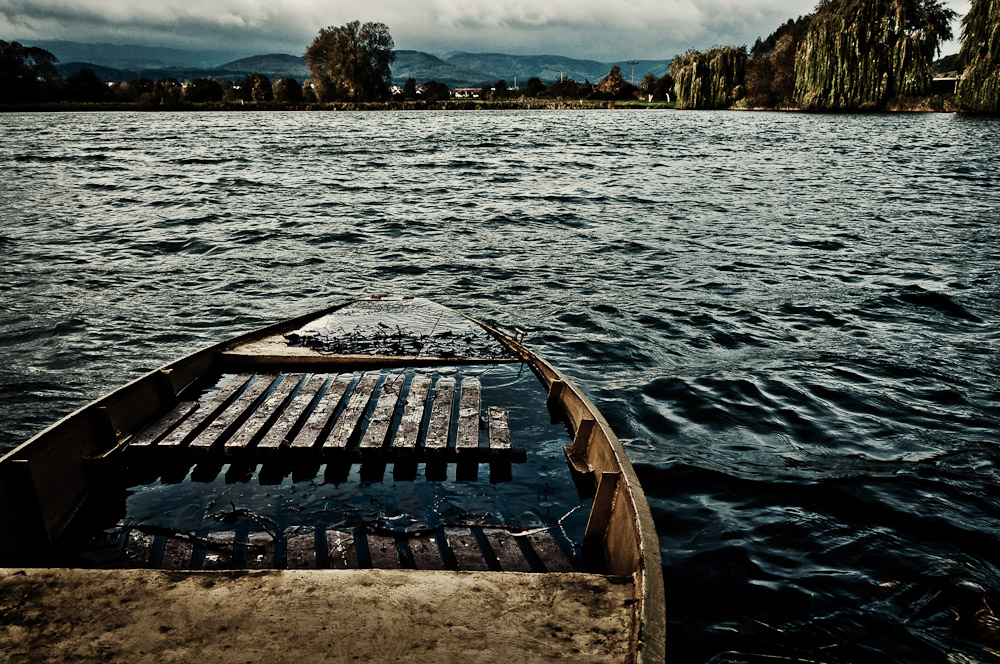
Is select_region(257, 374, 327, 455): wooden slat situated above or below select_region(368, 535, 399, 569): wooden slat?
above

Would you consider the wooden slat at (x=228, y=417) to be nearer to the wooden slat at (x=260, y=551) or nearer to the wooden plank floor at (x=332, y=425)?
the wooden plank floor at (x=332, y=425)

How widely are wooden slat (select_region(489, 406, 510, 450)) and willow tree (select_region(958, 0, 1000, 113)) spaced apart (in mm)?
52885

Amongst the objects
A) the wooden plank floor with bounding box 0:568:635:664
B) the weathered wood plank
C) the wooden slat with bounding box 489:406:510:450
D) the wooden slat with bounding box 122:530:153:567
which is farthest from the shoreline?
the wooden plank floor with bounding box 0:568:635:664

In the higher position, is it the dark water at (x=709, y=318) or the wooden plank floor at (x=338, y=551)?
the wooden plank floor at (x=338, y=551)

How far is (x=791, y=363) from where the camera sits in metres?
8.64

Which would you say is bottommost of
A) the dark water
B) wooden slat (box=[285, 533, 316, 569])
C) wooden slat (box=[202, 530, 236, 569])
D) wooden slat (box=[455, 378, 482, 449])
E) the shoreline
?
the dark water

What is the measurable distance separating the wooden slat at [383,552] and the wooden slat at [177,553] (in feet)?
3.58

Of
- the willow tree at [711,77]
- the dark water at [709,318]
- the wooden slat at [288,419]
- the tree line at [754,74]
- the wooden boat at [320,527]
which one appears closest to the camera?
the wooden boat at [320,527]

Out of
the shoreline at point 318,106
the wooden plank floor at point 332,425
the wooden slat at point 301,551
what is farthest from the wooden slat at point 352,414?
the shoreline at point 318,106

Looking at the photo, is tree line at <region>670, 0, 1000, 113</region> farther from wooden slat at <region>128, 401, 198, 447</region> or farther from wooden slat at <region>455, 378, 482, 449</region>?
wooden slat at <region>128, 401, 198, 447</region>

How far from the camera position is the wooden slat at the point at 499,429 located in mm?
5242

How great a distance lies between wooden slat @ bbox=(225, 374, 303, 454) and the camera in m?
5.03

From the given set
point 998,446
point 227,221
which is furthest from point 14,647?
point 227,221

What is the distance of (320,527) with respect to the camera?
4.50m
